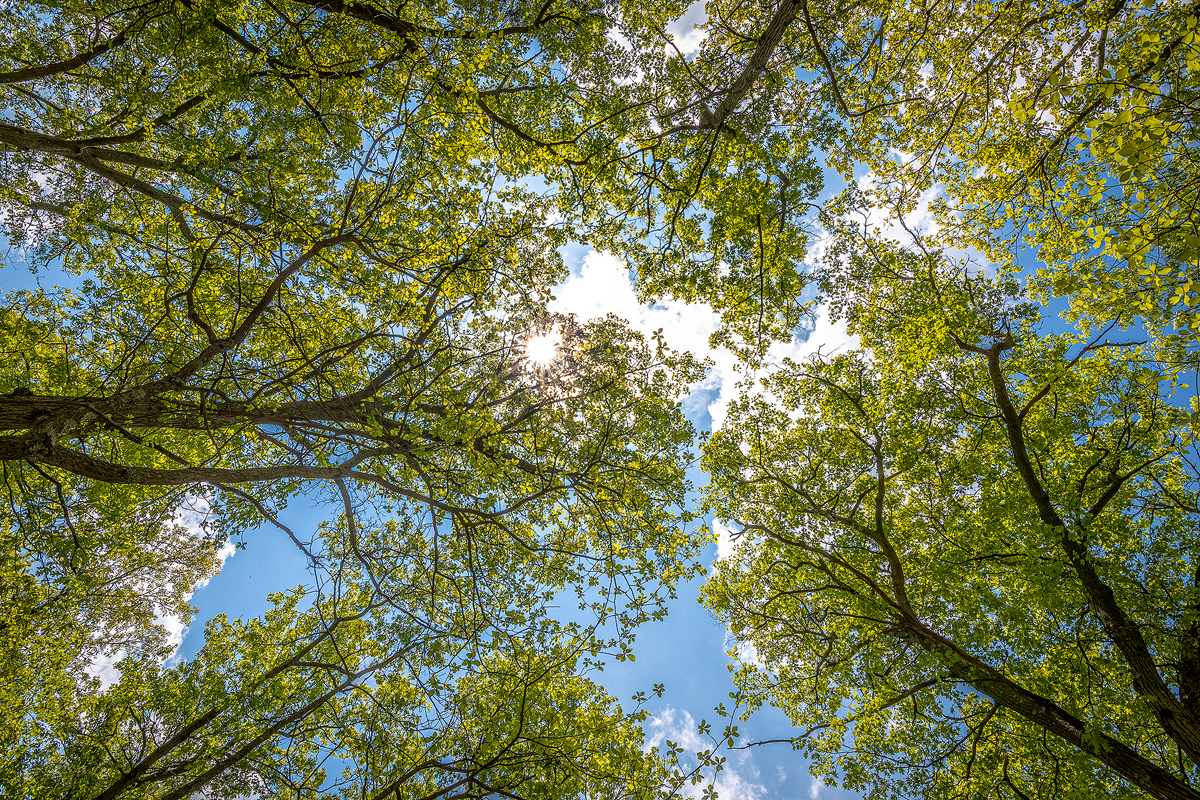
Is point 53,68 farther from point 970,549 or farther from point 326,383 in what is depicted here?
point 970,549

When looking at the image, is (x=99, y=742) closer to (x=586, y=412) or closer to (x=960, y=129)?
(x=586, y=412)

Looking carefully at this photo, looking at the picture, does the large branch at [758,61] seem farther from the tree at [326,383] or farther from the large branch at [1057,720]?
the large branch at [1057,720]

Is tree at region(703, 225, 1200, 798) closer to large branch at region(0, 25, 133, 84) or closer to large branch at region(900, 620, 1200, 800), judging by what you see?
large branch at region(900, 620, 1200, 800)

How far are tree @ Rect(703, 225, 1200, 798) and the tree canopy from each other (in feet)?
0.27

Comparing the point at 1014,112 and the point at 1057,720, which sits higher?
the point at 1014,112

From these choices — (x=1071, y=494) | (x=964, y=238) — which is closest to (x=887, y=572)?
(x=1071, y=494)

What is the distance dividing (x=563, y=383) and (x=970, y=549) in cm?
906

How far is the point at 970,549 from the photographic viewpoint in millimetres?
8430

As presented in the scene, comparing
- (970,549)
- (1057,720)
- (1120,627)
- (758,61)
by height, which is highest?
(758,61)

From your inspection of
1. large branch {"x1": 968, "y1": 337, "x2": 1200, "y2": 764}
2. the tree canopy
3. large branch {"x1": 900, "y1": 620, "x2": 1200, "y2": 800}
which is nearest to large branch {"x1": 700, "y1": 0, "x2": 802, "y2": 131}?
the tree canopy

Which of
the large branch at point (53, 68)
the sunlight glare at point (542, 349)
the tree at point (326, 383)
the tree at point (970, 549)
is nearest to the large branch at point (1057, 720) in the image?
the tree at point (970, 549)

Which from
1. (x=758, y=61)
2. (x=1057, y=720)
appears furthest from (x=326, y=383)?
(x=1057, y=720)

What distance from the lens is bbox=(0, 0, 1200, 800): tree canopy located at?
616cm

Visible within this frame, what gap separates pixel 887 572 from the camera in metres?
9.33
